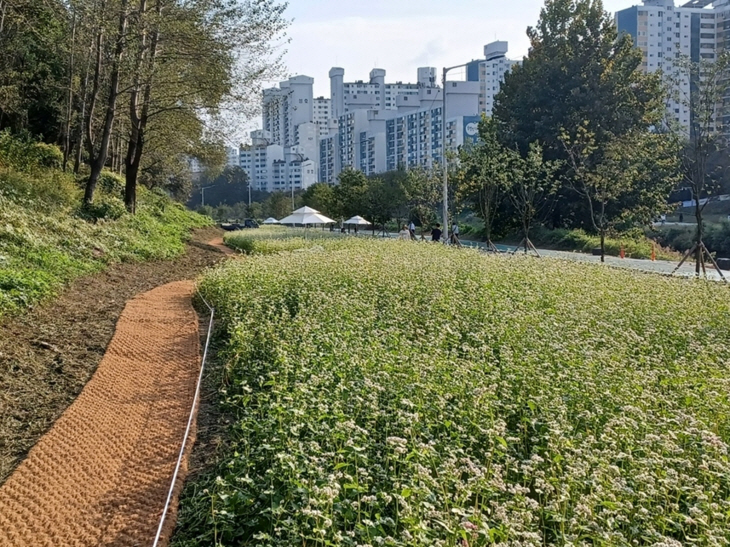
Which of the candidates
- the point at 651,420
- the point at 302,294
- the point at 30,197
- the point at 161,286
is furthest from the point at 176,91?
the point at 651,420

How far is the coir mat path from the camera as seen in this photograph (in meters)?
4.57

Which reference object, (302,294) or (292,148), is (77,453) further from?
(292,148)

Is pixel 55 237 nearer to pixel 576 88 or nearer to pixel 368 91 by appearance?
pixel 576 88

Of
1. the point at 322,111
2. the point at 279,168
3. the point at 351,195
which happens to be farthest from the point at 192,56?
the point at 322,111

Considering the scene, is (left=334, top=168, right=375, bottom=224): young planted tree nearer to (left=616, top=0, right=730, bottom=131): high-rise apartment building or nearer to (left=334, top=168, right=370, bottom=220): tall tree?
(left=334, top=168, right=370, bottom=220): tall tree

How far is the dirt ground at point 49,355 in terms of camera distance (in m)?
6.30

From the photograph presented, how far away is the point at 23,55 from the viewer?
80.5 ft

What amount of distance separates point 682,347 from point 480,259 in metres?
8.95

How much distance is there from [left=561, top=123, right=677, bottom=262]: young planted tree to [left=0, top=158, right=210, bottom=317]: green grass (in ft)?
49.4

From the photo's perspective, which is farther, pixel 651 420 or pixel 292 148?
pixel 292 148

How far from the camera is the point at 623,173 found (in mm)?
26531

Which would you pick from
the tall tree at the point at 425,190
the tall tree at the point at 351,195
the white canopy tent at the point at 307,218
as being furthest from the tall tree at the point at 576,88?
the tall tree at the point at 351,195

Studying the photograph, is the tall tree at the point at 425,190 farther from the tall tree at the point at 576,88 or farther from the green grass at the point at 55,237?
the green grass at the point at 55,237

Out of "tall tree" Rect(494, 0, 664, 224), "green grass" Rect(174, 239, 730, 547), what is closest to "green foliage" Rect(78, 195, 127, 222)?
"green grass" Rect(174, 239, 730, 547)
